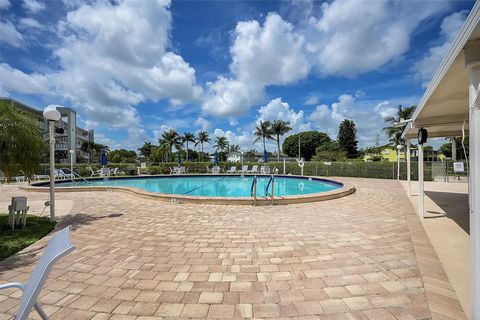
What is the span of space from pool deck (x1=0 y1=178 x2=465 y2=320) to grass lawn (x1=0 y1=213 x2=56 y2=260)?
0.68ft

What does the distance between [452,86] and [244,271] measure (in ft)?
12.6

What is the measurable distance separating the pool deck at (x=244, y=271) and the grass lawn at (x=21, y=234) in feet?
0.68

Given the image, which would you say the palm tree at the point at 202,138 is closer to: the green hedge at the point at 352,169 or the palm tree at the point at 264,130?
the palm tree at the point at 264,130

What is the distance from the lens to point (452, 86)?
321cm

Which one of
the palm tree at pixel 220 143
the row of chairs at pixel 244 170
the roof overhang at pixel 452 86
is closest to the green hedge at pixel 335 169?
the row of chairs at pixel 244 170

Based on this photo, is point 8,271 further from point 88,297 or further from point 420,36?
point 420,36

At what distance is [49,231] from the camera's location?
4.75m

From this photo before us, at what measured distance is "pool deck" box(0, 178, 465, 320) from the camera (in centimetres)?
218

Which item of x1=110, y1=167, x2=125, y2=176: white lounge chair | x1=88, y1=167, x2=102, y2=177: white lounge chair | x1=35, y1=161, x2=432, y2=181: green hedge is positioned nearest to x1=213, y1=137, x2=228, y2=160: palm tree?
x1=35, y1=161, x2=432, y2=181: green hedge

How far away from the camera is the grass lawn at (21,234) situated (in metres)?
3.70

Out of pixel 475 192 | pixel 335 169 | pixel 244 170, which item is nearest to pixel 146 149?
pixel 244 170

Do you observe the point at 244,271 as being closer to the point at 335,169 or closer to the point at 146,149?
the point at 335,169

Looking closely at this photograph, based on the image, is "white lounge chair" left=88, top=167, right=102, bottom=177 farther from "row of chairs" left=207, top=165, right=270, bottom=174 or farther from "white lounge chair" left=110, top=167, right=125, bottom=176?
"row of chairs" left=207, top=165, right=270, bottom=174

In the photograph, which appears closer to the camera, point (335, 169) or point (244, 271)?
point (244, 271)
